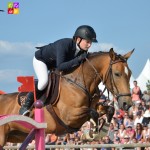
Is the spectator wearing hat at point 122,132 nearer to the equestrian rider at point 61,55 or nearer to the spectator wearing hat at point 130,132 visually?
the spectator wearing hat at point 130,132

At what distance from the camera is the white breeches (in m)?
8.02

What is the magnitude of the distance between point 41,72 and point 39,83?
0.75ft

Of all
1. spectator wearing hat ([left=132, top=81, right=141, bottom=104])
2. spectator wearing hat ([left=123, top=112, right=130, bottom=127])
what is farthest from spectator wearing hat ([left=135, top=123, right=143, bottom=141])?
spectator wearing hat ([left=132, top=81, right=141, bottom=104])

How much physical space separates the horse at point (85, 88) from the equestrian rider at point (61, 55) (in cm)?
→ 20

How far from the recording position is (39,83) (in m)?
8.05

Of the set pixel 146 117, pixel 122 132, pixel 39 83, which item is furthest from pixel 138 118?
pixel 39 83

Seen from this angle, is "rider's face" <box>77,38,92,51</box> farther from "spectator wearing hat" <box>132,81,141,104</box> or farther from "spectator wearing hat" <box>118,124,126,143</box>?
"spectator wearing hat" <box>132,81,141,104</box>

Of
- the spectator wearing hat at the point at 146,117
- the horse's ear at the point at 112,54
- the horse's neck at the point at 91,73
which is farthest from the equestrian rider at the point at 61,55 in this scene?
the spectator wearing hat at the point at 146,117

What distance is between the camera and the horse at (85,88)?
776cm

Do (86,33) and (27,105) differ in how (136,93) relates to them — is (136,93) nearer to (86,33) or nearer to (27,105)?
(86,33)

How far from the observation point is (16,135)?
823 centimetres

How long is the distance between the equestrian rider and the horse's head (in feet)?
1.58

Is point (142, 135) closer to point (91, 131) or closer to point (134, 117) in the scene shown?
point (134, 117)

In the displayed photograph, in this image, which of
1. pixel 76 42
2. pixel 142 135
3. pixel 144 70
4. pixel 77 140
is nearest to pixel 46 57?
pixel 76 42
